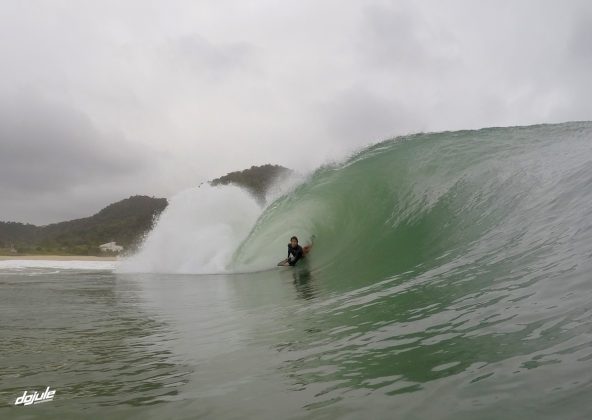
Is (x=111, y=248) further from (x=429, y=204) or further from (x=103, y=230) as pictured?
(x=429, y=204)

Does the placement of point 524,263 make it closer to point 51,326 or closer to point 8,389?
point 8,389

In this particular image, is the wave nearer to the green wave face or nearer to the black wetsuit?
the green wave face

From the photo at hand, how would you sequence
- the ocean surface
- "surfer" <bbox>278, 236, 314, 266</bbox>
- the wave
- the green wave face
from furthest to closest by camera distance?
1. "surfer" <bbox>278, 236, 314, 266</bbox>
2. the green wave face
3. the wave
4. the ocean surface

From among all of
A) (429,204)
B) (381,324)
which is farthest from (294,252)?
(381,324)

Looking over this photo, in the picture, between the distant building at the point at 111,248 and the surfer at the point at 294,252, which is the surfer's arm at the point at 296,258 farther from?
the distant building at the point at 111,248

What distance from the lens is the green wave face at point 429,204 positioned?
733cm

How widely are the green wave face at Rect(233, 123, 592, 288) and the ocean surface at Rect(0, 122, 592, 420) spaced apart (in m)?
0.06

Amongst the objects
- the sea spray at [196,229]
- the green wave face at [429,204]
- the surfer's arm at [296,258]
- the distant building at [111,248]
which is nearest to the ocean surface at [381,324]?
the green wave face at [429,204]

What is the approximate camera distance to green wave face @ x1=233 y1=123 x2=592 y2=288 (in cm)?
733

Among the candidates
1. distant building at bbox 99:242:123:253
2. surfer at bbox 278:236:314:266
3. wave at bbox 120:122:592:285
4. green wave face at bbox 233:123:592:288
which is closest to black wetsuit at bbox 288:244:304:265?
surfer at bbox 278:236:314:266

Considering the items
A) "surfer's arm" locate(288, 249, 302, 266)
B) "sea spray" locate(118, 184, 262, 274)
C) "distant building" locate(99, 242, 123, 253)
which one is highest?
"distant building" locate(99, 242, 123, 253)

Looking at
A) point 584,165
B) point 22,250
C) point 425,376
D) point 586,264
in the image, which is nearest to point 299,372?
point 425,376

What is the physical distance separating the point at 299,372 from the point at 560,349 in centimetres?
173

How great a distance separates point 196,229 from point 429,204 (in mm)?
11196
